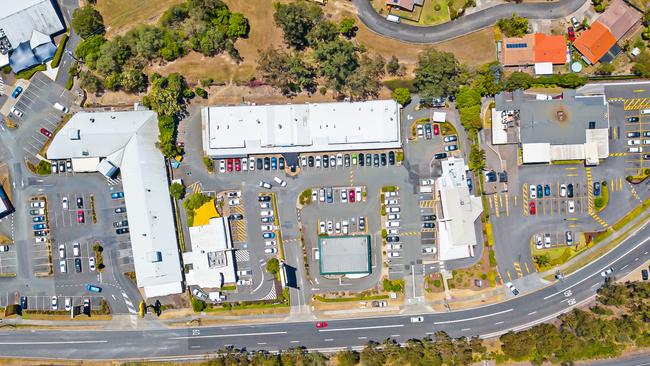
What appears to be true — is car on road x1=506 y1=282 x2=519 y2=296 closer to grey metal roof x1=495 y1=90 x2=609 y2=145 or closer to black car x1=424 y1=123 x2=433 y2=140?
grey metal roof x1=495 y1=90 x2=609 y2=145

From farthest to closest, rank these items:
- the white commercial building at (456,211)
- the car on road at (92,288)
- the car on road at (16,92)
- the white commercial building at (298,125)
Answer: the car on road at (92,288), the car on road at (16,92), the white commercial building at (456,211), the white commercial building at (298,125)

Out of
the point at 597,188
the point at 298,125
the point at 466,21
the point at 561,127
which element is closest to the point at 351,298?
the point at 298,125

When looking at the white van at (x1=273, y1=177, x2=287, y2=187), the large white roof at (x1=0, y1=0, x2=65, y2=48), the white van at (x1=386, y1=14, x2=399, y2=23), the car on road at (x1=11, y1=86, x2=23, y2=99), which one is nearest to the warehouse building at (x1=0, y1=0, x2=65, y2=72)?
the large white roof at (x1=0, y1=0, x2=65, y2=48)

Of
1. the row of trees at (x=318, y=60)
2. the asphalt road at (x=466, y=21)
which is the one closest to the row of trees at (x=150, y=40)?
the row of trees at (x=318, y=60)

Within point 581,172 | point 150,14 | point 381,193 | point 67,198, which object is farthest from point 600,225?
point 67,198

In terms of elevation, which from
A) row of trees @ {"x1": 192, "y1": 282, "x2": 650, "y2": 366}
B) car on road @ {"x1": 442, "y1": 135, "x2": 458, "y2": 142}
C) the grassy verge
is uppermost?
car on road @ {"x1": 442, "y1": 135, "x2": 458, "y2": 142}

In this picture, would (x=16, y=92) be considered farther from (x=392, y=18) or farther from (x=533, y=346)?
(x=533, y=346)

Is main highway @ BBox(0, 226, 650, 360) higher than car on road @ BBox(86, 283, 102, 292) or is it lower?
lower

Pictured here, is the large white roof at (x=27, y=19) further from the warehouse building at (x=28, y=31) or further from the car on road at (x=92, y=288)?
the car on road at (x=92, y=288)
